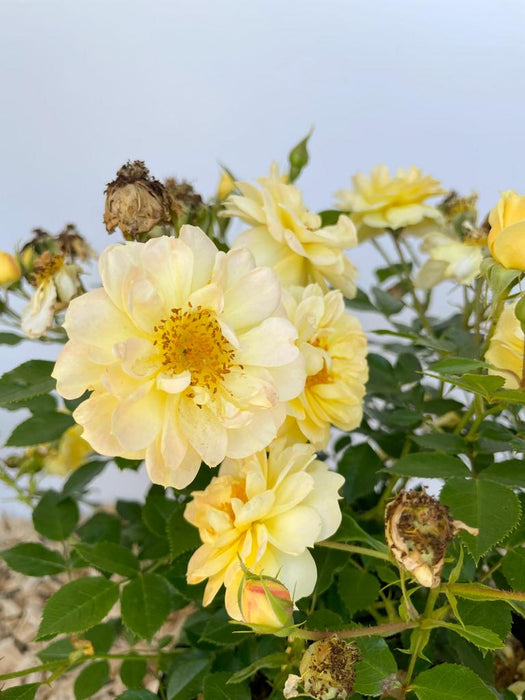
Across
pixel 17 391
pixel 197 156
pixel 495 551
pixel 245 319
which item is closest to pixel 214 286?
pixel 245 319

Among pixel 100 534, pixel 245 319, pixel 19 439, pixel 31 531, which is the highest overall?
pixel 245 319

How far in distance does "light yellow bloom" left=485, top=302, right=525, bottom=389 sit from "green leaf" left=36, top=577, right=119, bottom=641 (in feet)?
0.80

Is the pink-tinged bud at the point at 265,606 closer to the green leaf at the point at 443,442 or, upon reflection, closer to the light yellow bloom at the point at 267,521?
the light yellow bloom at the point at 267,521

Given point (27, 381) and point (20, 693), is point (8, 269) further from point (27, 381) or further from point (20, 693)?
point (20, 693)

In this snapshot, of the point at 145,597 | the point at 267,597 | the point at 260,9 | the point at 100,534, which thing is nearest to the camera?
the point at 267,597

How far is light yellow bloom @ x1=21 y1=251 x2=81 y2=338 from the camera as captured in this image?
0.43 meters

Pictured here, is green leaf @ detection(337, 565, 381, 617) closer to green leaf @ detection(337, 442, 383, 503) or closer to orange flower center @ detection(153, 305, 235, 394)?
green leaf @ detection(337, 442, 383, 503)

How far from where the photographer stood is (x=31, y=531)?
105 cm

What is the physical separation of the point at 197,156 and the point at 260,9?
202 millimetres

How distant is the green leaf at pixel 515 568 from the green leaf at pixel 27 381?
26 centimetres

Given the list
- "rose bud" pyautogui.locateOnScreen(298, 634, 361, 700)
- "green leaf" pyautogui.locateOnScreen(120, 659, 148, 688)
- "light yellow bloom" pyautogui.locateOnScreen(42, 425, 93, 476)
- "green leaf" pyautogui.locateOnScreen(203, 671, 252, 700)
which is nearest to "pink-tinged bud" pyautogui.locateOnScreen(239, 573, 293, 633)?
"rose bud" pyautogui.locateOnScreen(298, 634, 361, 700)

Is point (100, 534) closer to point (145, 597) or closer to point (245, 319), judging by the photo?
point (145, 597)

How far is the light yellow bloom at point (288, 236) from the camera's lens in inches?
16.6

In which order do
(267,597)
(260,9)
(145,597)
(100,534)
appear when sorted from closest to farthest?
(267,597), (145,597), (100,534), (260,9)
